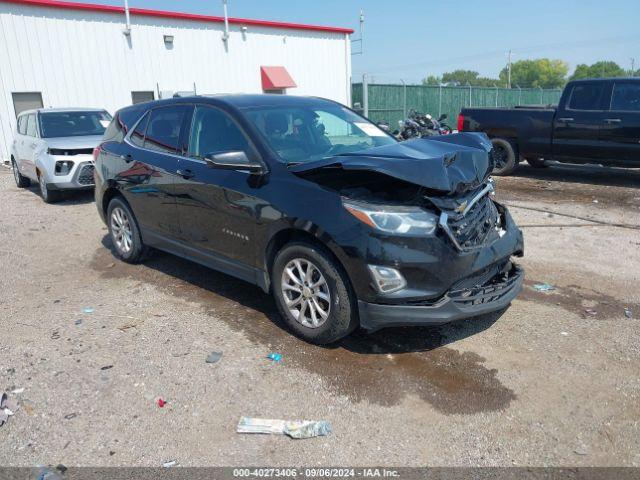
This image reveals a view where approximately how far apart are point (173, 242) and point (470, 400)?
125 inches

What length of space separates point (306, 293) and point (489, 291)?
1313mm

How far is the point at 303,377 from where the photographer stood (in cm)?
362

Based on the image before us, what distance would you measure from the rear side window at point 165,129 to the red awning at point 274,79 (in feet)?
55.8

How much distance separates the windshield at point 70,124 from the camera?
10.3m

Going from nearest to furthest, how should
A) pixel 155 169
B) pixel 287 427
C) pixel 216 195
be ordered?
pixel 287 427
pixel 216 195
pixel 155 169

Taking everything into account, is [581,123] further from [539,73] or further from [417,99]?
[539,73]

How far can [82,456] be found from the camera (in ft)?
9.55

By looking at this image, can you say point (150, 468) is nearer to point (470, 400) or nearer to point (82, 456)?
point (82, 456)

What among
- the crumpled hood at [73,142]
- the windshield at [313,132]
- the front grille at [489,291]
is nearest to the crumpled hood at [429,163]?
the windshield at [313,132]

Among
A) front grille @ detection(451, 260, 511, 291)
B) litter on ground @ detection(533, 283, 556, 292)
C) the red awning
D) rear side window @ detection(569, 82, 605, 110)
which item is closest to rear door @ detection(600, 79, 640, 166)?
rear side window @ detection(569, 82, 605, 110)

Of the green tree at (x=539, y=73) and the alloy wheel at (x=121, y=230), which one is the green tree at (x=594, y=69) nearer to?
the green tree at (x=539, y=73)

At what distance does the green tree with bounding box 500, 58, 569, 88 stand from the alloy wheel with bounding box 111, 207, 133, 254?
5394 inches

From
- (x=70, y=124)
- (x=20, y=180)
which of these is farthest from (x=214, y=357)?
(x=20, y=180)

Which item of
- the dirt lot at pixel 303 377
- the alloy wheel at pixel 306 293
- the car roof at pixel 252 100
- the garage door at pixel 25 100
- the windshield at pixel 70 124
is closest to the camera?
the dirt lot at pixel 303 377
